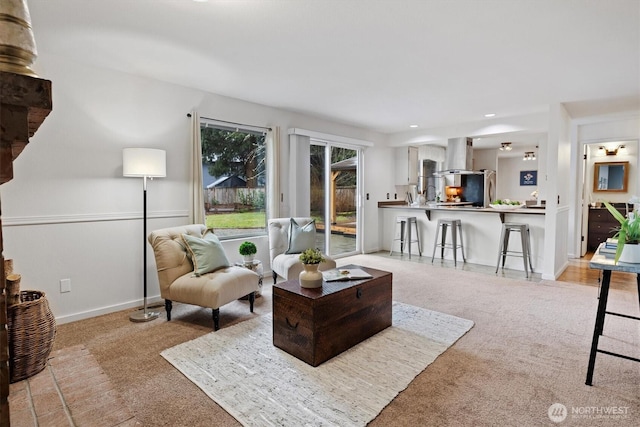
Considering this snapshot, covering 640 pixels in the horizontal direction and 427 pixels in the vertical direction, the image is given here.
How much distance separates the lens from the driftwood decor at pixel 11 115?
0.66 metres

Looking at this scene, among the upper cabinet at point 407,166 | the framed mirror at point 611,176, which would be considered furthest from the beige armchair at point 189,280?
the framed mirror at point 611,176

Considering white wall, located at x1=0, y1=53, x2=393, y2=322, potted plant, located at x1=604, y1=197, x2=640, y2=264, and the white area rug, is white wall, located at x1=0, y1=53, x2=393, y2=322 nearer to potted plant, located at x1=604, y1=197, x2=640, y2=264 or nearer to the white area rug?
the white area rug

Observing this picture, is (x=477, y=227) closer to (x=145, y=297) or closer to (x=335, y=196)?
(x=335, y=196)

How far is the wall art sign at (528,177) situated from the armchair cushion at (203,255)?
9.30m

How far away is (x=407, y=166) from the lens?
709 centimetres

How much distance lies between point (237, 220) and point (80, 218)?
180cm

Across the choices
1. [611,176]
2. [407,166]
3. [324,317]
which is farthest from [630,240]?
[611,176]

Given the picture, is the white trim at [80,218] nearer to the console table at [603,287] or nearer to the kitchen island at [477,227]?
the console table at [603,287]

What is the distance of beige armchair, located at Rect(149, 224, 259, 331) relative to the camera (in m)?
2.96

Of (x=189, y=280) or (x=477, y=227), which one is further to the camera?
(x=477, y=227)

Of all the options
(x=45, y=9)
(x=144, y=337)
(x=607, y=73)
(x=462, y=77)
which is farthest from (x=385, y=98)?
(x=144, y=337)

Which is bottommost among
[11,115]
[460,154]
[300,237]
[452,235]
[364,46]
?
[452,235]

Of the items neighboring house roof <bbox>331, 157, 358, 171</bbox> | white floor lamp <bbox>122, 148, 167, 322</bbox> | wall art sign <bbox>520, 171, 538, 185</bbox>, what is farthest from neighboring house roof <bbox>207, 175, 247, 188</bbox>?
wall art sign <bbox>520, 171, 538, 185</bbox>

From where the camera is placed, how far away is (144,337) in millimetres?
2840
